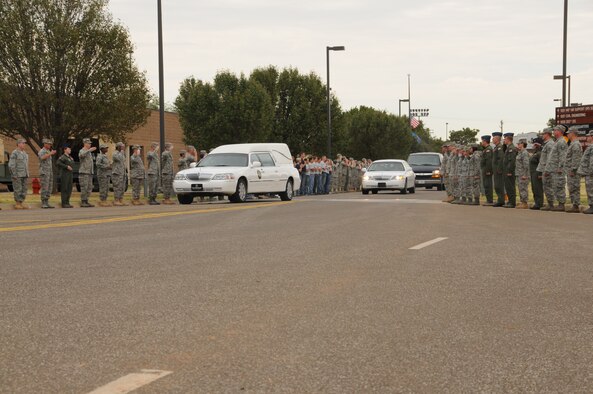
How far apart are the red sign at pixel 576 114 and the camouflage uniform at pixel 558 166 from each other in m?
19.4

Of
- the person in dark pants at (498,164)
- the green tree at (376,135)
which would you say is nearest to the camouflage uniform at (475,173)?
the person in dark pants at (498,164)

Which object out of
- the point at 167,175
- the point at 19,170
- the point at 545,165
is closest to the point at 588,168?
the point at 545,165

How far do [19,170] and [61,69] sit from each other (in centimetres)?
1275

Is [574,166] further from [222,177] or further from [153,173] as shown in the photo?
[153,173]

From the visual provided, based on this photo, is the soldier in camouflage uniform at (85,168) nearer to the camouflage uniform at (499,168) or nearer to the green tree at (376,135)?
the camouflage uniform at (499,168)

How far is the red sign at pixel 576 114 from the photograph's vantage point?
39.7 metres

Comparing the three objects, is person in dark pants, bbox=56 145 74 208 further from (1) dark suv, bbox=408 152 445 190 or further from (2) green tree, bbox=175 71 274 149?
(2) green tree, bbox=175 71 274 149

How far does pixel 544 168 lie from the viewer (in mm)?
20969

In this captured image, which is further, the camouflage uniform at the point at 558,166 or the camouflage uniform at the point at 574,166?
the camouflage uniform at the point at 558,166

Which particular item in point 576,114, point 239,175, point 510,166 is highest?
point 576,114

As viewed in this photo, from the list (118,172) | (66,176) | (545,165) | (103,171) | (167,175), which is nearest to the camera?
(545,165)

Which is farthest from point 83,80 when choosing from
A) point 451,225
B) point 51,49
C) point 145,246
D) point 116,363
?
point 116,363

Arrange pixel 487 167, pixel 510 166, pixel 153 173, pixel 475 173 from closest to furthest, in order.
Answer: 1. pixel 510 166
2. pixel 487 167
3. pixel 475 173
4. pixel 153 173

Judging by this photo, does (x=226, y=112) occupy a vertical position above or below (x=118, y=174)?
above
